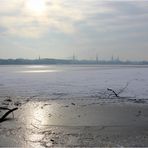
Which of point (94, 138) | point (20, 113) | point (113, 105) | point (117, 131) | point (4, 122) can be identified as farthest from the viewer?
point (113, 105)

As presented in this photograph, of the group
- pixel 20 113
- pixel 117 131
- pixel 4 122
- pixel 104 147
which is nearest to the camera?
pixel 104 147

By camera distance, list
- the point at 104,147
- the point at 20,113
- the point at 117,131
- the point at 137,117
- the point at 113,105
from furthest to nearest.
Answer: the point at 113,105 → the point at 20,113 → the point at 137,117 → the point at 117,131 → the point at 104,147

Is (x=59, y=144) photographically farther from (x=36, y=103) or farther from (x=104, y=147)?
(x=36, y=103)

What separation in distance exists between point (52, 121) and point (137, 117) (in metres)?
3.25

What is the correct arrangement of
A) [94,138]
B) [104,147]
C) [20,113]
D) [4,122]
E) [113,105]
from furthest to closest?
1. [113,105]
2. [20,113]
3. [4,122]
4. [94,138]
5. [104,147]

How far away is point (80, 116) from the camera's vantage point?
11242 mm

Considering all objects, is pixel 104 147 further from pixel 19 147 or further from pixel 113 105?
pixel 113 105

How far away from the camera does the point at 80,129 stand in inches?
359

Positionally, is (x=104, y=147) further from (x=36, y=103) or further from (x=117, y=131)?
(x=36, y=103)

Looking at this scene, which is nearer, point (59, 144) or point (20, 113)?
point (59, 144)

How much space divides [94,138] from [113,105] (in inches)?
243

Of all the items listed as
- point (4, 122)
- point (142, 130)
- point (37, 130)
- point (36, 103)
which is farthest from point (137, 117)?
point (36, 103)

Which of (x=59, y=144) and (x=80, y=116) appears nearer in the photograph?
(x=59, y=144)

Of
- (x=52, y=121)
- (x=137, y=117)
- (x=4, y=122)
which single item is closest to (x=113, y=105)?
(x=137, y=117)
